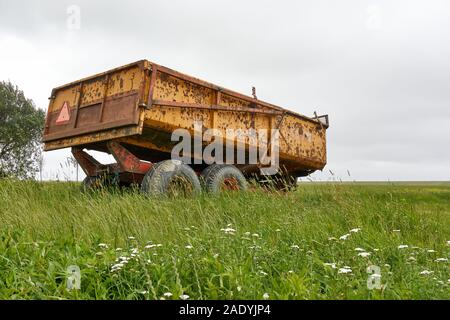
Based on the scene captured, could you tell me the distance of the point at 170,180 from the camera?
6.90 metres

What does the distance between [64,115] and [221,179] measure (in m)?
3.35

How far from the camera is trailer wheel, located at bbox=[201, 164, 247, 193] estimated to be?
7.55m

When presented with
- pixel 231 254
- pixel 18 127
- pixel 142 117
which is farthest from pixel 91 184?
pixel 18 127

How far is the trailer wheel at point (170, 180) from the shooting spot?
672 centimetres

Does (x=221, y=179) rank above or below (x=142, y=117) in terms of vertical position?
below

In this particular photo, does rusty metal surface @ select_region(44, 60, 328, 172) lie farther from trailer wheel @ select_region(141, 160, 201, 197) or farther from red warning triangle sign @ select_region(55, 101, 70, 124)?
Result: trailer wheel @ select_region(141, 160, 201, 197)

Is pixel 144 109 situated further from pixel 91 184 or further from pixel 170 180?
pixel 91 184

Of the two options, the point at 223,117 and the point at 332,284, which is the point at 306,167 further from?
the point at 332,284

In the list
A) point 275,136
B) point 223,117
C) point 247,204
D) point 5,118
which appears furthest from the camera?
point 5,118

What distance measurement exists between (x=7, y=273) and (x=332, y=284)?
7.52ft

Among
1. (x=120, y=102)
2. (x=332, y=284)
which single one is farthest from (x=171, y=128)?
(x=332, y=284)

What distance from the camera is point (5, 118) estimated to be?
72.6 feet

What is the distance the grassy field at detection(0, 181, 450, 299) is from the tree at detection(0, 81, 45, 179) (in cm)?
1702

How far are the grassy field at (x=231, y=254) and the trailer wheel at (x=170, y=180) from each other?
2.95 feet
